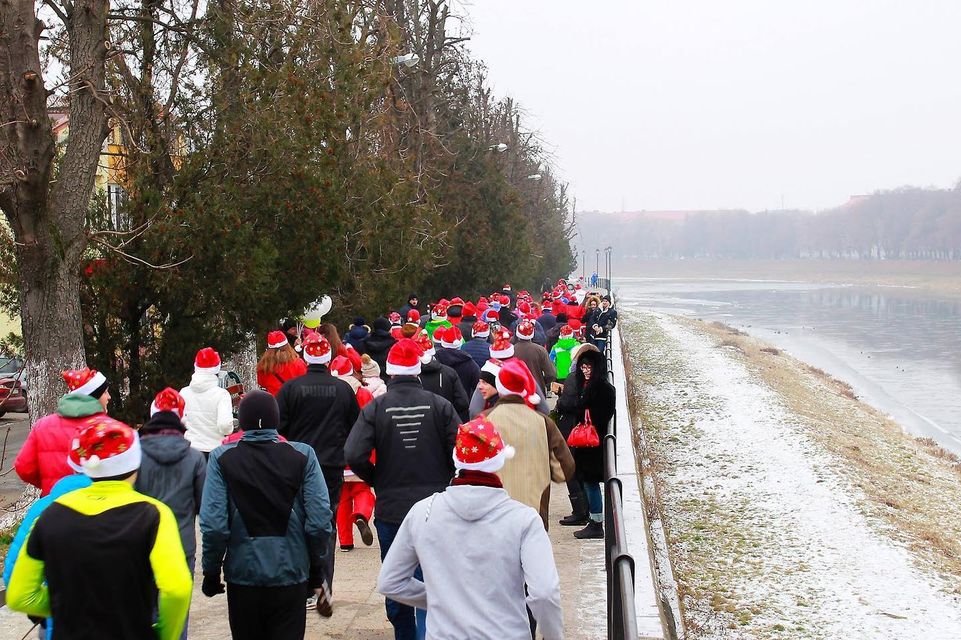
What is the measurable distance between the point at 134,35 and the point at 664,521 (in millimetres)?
9783

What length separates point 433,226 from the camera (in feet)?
79.0

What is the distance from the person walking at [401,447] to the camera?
245 inches

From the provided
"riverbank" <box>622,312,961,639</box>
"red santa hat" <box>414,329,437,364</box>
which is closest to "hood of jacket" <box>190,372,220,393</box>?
"red santa hat" <box>414,329,437,364</box>

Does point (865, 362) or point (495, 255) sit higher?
point (495, 255)

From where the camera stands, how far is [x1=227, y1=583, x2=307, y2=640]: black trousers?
5066 mm

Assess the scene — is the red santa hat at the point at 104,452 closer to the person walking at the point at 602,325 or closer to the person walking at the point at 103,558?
the person walking at the point at 103,558

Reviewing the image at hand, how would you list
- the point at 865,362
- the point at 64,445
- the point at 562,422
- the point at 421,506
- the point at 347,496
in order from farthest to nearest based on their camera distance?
the point at 865,362 < the point at 562,422 < the point at 347,496 < the point at 64,445 < the point at 421,506

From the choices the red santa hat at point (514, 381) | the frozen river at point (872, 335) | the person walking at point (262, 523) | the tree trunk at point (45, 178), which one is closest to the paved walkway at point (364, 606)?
the red santa hat at point (514, 381)

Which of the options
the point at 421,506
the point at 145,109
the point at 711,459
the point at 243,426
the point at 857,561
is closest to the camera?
the point at 421,506

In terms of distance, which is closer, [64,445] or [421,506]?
[421,506]

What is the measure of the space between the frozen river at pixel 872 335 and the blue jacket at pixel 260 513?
2471 centimetres

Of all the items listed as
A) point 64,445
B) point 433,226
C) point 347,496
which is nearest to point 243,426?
point 64,445

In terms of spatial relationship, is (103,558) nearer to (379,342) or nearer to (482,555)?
(482,555)

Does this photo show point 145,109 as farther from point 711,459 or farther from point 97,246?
point 711,459
